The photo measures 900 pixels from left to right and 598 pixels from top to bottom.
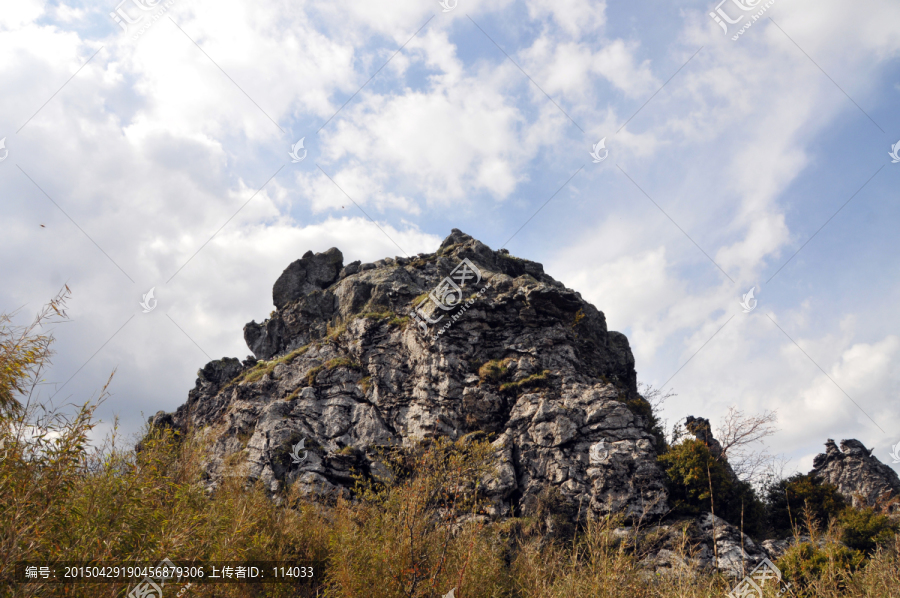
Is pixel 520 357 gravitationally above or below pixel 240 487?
above

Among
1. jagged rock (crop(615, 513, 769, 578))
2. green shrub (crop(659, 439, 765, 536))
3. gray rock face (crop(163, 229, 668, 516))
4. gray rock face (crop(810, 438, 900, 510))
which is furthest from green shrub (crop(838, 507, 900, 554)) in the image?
gray rock face (crop(810, 438, 900, 510))

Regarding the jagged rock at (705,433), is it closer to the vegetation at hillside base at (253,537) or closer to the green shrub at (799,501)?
the green shrub at (799,501)

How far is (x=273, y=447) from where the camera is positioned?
2120cm

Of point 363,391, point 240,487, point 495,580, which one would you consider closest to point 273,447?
point 363,391

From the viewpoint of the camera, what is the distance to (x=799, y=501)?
64.3 ft

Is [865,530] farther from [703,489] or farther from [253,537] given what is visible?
[253,537]

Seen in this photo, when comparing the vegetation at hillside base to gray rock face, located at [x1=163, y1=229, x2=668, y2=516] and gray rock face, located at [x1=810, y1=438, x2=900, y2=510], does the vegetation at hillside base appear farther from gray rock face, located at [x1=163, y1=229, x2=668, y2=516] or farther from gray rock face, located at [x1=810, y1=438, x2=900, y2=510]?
gray rock face, located at [x1=810, y1=438, x2=900, y2=510]

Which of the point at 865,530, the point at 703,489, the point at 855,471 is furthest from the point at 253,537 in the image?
the point at 855,471

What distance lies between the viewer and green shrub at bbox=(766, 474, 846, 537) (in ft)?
61.3

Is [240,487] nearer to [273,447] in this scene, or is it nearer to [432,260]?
[273,447]

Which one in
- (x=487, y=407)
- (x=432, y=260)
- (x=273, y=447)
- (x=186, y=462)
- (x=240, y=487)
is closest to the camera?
(x=186, y=462)

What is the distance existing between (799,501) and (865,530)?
3049 millimetres

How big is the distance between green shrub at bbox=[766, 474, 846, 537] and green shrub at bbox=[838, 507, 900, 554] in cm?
126

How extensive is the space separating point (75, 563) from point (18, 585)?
0.62 m
